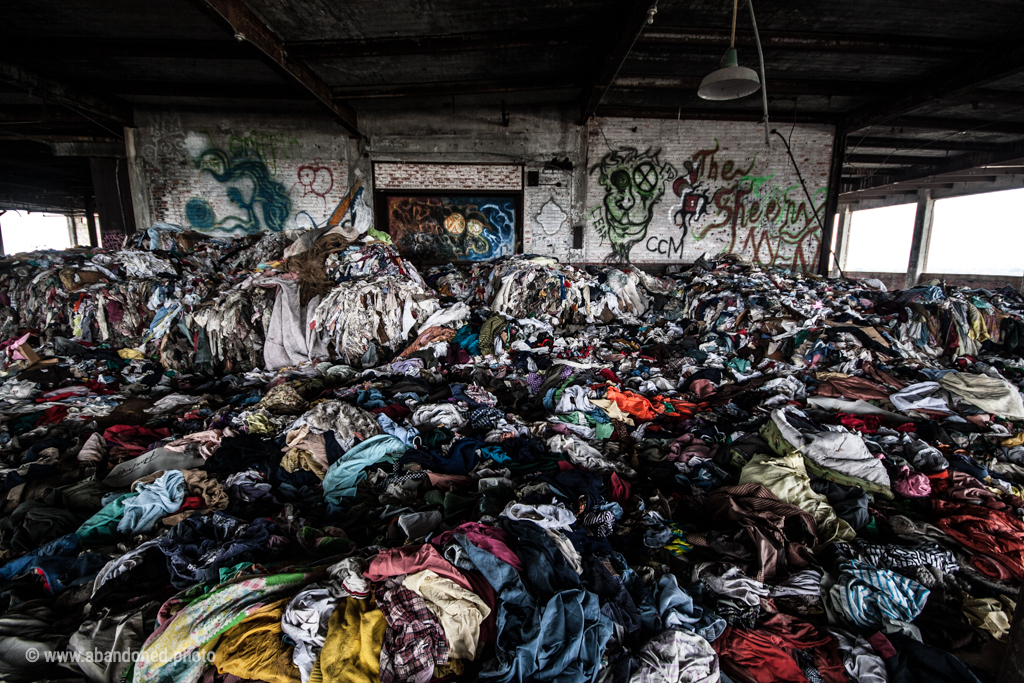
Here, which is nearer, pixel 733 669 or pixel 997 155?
pixel 733 669

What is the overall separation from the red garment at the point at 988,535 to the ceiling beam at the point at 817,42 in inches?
246

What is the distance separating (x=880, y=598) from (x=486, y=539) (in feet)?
6.06

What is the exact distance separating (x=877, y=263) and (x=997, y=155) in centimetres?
1091

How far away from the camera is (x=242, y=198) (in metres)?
8.67

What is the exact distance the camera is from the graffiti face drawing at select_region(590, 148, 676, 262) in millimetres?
8766

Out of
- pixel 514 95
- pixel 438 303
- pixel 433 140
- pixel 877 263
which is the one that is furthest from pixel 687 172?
pixel 877 263

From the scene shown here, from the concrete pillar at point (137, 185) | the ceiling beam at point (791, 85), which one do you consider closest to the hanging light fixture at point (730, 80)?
the ceiling beam at point (791, 85)

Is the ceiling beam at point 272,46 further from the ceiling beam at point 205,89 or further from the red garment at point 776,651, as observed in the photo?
the red garment at point 776,651

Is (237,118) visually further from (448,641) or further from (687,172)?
(448,641)

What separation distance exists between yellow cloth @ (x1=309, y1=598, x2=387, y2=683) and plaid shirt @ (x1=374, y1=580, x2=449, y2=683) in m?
0.03

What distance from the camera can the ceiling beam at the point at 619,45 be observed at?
4.62 metres

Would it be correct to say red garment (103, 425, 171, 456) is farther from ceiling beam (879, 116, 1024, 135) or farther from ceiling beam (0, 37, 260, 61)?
ceiling beam (879, 116, 1024, 135)

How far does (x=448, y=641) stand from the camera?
1.69 meters

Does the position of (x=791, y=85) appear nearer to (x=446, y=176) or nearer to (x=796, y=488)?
(x=446, y=176)
